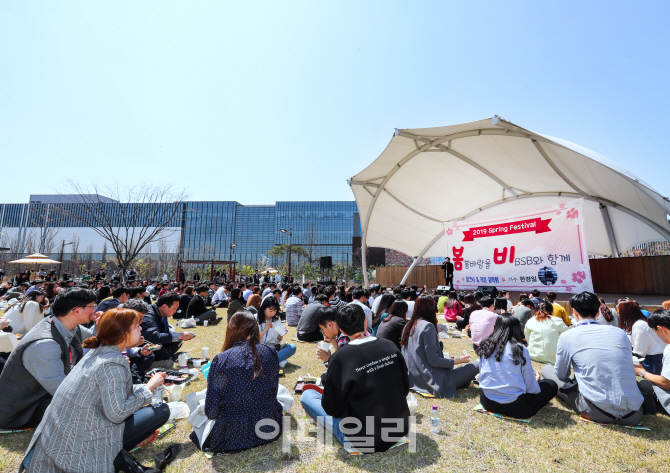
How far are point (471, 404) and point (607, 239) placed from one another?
1672 cm

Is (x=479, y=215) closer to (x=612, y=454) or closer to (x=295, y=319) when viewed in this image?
(x=295, y=319)

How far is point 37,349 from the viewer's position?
2932 mm

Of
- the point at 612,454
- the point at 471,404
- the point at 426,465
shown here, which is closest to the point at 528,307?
the point at 471,404

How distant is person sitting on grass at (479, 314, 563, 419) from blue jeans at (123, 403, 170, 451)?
336 centimetres

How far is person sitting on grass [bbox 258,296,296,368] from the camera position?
18.6 feet

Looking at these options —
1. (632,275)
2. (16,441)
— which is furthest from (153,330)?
(632,275)

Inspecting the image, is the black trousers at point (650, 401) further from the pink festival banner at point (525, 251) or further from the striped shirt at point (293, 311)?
the pink festival banner at point (525, 251)

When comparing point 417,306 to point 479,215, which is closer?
point 417,306

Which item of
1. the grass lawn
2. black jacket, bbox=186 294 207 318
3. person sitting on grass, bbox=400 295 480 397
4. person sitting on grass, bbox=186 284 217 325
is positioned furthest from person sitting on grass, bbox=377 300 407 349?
black jacket, bbox=186 294 207 318

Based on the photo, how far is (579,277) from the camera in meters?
13.0

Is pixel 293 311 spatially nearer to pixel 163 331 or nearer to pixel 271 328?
pixel 271 328

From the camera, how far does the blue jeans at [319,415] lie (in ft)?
10.1

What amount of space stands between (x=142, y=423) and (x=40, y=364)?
1.01 m

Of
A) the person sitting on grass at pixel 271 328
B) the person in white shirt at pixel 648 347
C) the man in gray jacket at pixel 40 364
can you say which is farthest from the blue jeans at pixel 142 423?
the person in white shirt at pixel 648 347
